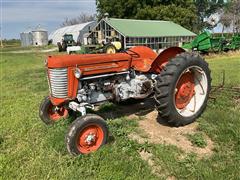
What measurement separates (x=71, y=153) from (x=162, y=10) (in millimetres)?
34581

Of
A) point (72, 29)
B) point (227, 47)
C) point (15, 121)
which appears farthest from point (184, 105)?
point (72, 29)

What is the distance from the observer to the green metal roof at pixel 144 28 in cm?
2839

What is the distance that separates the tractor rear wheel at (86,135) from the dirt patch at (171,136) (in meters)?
0.65

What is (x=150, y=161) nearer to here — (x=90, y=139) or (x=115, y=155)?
(x=115, y=155)

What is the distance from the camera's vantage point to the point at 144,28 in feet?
97.7

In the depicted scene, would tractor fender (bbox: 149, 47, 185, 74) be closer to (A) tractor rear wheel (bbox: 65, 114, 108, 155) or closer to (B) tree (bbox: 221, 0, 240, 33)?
(A) tractor rear wheel (bbox: 65, 114, 108, 155)

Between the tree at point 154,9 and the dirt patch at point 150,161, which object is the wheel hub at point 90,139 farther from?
the tree at point 154,9

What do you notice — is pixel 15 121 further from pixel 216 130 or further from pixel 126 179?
pixel 216 130

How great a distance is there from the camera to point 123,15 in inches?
1540

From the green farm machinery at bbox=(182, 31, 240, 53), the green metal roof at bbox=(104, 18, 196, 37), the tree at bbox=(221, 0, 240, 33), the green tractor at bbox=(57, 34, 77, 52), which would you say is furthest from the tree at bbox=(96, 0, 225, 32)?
the green farm machinery at bbox=(182, 31, 240, 53)

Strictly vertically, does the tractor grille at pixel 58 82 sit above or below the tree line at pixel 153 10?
below

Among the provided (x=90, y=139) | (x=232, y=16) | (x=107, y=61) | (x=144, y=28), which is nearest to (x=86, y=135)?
(x=90, y=139)

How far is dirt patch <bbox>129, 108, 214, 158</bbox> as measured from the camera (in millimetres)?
4809

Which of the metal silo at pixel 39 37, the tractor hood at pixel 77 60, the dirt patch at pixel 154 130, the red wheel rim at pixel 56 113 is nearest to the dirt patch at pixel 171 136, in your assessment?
the dirt patch at pixel 154 130
